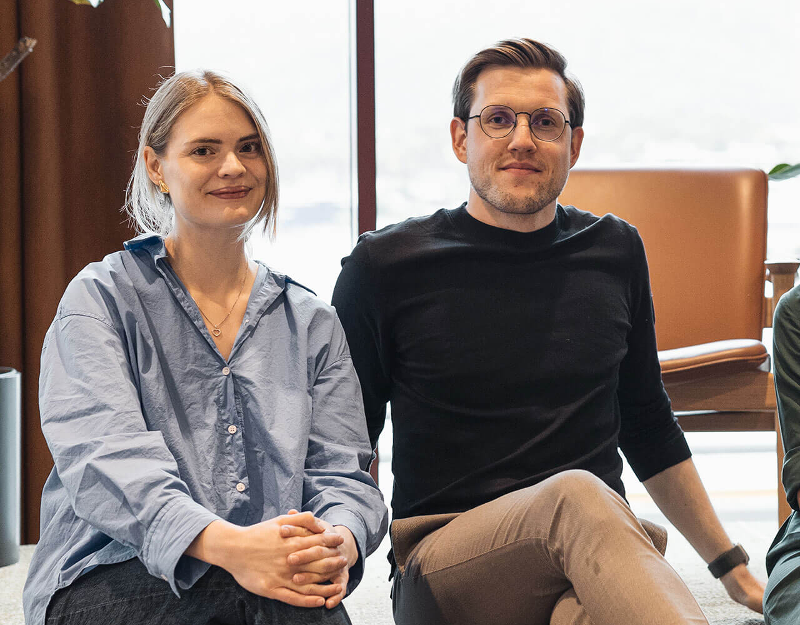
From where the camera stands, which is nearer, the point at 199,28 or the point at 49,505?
the point at 49,505

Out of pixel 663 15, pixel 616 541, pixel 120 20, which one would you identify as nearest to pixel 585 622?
pixel 616 541

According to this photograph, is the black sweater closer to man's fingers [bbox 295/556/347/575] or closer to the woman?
the woman

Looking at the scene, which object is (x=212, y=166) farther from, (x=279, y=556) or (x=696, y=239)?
(x=696, y=239)

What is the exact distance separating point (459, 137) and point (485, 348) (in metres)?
0.39

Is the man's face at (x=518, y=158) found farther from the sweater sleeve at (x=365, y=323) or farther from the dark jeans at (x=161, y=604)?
the dark jeans at (x=161, y=604)

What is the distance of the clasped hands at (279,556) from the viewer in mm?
977

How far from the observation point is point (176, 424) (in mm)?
1133

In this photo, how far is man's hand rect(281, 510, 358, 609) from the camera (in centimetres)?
98

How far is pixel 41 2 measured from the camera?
2184 millimetres

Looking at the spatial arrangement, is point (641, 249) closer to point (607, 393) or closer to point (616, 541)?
point (607, 393)

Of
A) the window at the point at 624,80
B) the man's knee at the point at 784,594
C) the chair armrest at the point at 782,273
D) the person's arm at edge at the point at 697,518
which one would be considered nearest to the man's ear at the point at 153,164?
the person's arm at edge at the point at 697,518

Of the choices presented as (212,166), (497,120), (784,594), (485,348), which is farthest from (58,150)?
(784,594)

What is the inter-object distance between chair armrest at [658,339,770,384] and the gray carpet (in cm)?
49

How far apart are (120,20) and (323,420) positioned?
4.99 feet
